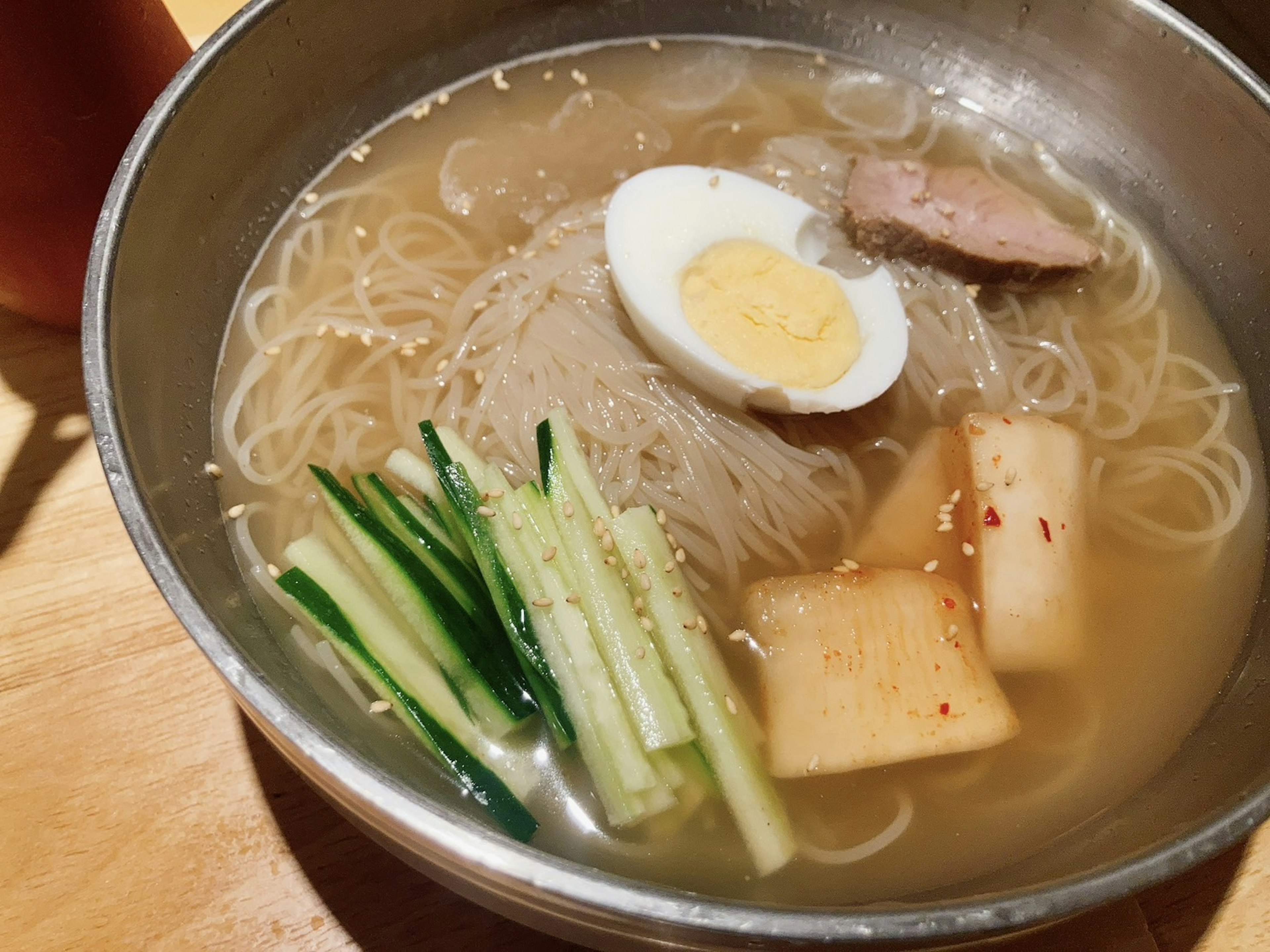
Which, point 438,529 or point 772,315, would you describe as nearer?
point 438,529

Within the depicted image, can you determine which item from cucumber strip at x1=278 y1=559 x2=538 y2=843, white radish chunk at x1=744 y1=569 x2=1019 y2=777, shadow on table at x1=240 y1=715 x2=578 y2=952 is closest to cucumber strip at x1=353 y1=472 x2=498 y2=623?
cucumber strip at x1=278 y1=559 x2=538 y2=843

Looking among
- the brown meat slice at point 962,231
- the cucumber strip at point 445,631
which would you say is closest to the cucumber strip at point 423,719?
the cucumber strip at point 445,631

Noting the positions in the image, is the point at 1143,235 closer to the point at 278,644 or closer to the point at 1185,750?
the point at 1185,750

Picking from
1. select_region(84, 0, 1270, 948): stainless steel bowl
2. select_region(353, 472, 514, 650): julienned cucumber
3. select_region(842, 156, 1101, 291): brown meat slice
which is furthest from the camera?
select_region(842, 156, 1101, 291): brown meat slice

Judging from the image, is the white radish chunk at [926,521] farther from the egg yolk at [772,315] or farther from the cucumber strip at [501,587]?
the cucumber strip at [501,587]

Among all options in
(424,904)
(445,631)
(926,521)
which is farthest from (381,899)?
(926,521)

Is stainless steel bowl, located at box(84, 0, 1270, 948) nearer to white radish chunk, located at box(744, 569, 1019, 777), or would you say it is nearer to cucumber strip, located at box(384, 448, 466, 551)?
white radish chunk, located at box(744, 569, 1019, 777)

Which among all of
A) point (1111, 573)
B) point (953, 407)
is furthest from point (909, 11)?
point (1111, 573)

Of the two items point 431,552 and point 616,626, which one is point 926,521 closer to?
point 616,626
